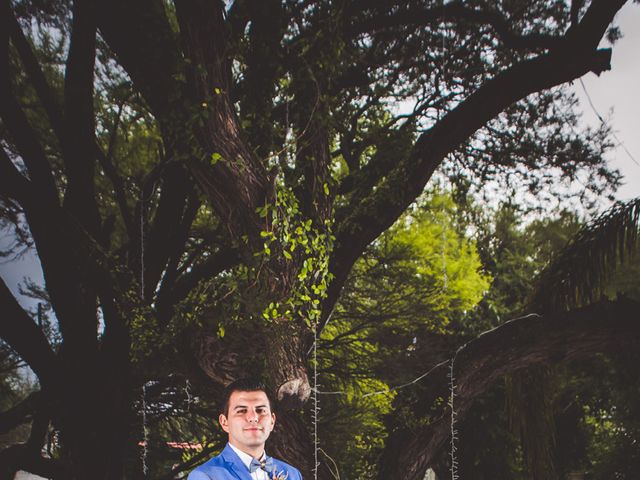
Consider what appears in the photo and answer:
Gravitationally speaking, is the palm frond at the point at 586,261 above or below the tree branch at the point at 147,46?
below

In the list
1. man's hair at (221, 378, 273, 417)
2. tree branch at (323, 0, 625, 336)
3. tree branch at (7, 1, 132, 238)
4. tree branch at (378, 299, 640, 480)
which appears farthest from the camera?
tree branch at (7, 1, 132, 238)

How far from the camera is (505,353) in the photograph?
4.89 meters

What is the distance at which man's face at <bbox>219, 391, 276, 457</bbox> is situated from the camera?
92.2 inches

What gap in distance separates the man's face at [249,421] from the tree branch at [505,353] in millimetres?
2893

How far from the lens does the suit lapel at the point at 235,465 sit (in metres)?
2.28

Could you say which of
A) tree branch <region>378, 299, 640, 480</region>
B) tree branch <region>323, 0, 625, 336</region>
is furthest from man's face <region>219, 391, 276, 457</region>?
tree branch <region>378, 299, 640, 480</region>

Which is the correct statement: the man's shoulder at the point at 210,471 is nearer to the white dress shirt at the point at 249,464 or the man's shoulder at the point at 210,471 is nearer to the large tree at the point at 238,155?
the white dress shirt at the point at 249,464

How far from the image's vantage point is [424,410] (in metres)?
5.09

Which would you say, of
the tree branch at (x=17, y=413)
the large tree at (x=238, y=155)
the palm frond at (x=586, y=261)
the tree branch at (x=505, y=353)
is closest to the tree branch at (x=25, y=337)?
the large tree at (x=238, y=155)

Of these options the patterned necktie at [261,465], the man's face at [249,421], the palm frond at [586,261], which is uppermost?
the palm frond at [586,261]

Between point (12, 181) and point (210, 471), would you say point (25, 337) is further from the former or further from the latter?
point (210, 471)

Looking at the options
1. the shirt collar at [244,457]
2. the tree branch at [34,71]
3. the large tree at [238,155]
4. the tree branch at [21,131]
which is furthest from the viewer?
the tree branch at [34,71]

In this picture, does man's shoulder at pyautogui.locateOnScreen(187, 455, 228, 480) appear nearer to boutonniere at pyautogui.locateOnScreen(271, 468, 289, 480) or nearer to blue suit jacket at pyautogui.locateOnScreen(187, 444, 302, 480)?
blue suit jacket at pyautogui.locateOnScreen(187, 444, 302, 480)

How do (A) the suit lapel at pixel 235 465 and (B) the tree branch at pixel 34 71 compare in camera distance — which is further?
(B) the tree branch at pixel 34 71
